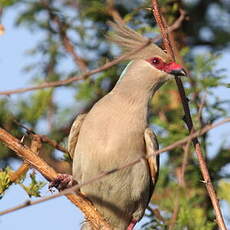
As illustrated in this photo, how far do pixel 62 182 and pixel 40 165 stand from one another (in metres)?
0.81

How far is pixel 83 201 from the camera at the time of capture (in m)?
4.75

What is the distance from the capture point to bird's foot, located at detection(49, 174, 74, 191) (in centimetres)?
494

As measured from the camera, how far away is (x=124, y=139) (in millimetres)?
5355

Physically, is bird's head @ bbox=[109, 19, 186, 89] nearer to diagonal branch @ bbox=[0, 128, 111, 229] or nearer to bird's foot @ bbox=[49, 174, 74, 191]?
bird's foot @ bbox=[49, 174, 74, 191]

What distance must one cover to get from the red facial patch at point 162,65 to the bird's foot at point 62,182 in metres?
1.13

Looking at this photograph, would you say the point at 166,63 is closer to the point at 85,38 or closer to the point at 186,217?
the point at 186,217

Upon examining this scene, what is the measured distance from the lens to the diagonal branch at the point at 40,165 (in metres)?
4.27

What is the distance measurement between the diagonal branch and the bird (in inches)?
21.1

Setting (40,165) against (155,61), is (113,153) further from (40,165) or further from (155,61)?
(40,165)

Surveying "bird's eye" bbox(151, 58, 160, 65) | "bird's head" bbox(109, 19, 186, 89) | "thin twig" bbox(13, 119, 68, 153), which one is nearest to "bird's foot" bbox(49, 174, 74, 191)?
"thin twig" bbox(13, 119, 68, 153)

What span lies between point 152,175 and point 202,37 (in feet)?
10.3

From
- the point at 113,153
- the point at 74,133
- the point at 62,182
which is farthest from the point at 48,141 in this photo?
the point at 74,133

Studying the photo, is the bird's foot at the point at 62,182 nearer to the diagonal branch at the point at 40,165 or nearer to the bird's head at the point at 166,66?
the diagonal branch at the point at 40,165

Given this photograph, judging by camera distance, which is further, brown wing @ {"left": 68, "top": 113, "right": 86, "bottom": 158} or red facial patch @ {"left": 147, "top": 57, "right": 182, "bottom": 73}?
brown wing @ {"left": 68, "top": 113, "right": 86, "bottom": 158}
